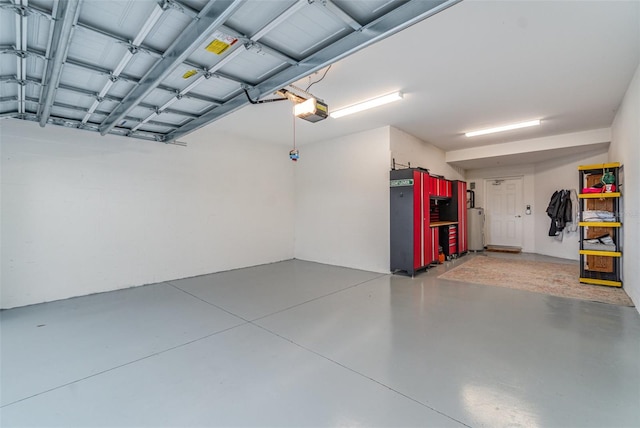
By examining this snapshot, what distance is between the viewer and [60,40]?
6.70ft

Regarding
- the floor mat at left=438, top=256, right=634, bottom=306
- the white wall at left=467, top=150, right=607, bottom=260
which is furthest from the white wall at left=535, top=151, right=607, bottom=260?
the floor mat at left=438, top=256, right=634, bottom=306

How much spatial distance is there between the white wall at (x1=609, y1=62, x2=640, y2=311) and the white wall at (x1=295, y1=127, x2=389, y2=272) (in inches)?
133

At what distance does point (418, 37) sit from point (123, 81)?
313 cm

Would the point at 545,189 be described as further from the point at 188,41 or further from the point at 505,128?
the point at 188,41

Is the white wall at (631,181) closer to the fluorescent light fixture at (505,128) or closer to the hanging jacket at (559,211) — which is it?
the fluorescent light fixture at (505,128)

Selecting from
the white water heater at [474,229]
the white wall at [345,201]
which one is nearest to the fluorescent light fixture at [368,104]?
the white wall at [345,201]

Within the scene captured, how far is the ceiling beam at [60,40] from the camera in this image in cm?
179

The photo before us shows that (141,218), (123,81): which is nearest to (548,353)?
(123,81)

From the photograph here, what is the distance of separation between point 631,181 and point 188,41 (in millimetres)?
5577

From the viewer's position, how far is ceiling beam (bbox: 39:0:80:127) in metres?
1.79

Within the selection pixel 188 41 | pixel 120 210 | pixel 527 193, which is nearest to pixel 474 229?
pixel 527 193

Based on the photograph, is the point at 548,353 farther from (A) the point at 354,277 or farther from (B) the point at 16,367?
(B) the point at 16,367

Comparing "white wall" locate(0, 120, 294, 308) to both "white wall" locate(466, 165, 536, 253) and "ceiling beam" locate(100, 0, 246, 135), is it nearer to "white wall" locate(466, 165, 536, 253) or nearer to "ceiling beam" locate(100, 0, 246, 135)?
"ceiling beam" locate(100, 0, 246, 135)

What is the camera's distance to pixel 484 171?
911 cm
